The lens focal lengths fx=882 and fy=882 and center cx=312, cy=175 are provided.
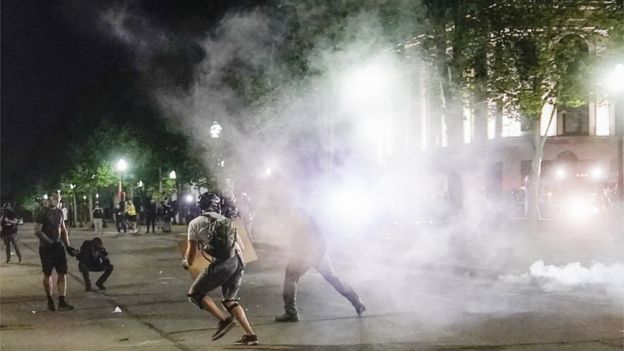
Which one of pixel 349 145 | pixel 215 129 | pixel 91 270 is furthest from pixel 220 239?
pixel 215 129

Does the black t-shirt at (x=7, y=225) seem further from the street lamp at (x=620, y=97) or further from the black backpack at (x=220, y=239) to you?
the black backpack at (x=220, y=239)

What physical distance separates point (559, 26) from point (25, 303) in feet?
42.7

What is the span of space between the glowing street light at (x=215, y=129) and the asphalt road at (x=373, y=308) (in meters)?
14.4

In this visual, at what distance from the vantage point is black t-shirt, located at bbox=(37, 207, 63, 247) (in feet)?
38.3

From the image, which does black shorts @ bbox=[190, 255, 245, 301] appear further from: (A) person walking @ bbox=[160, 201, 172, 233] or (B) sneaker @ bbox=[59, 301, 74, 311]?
(A) person walking @ bbox=[160, 201, 172, 233]

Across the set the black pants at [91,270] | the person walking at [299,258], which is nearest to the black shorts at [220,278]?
the person walking at [299,258]

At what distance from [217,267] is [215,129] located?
26.2m

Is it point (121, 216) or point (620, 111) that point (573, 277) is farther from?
point (121, 216)

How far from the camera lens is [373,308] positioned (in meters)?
10.9

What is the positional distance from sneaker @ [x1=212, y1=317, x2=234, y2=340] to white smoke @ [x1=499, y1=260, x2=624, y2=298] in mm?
6053

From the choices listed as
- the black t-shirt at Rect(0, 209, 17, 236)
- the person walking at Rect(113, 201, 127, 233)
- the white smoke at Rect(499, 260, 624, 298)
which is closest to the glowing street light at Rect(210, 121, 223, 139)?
the person walking at Rect(113, 201, 127, 233)

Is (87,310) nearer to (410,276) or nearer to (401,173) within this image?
(410,276)

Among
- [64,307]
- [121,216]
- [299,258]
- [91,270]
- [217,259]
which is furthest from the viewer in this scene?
[121,216]

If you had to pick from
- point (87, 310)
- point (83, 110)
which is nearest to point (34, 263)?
point (87, 310)
